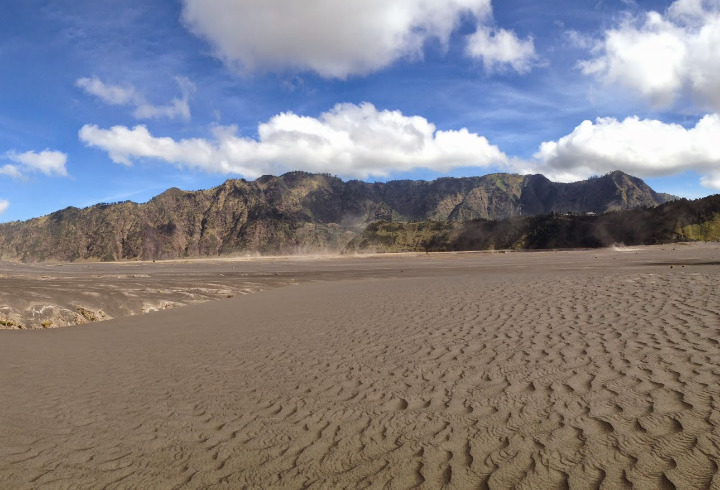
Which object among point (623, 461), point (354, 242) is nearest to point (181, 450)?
point (623, 461)

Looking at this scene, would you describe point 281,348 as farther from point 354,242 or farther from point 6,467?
point 354,242

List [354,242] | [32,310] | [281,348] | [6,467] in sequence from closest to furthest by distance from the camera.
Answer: [6,467], [281,348], [32,310], [354,242]

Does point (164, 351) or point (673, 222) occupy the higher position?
point (673, 222)

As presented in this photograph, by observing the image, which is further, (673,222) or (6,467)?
(673,222)

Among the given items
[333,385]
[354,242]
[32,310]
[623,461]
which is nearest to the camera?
[623,461]

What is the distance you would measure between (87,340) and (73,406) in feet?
20.3

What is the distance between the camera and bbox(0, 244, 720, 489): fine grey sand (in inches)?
163

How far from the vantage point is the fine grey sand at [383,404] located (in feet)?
13.6

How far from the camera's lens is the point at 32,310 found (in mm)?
14242

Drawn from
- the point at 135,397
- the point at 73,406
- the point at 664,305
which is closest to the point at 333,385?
the point at 135,397

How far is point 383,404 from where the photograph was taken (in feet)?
19.5

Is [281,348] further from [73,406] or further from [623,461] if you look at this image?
[623,461]

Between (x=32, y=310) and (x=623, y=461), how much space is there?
689 inches

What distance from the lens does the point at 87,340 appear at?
1173 centimetres
